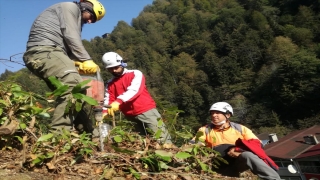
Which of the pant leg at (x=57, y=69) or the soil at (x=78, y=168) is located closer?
the soil at (x=78, y=168)

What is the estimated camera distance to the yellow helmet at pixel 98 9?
4.44 meters

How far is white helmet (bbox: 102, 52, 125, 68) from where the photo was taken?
4.94 metres

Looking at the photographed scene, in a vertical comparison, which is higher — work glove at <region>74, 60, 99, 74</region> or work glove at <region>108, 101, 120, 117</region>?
work glove at <region>74, 60, 99, 74</region>

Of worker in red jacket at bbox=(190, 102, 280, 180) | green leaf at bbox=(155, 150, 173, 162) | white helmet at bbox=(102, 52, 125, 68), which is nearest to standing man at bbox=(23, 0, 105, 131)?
white helmet at bbox=(102, 52, 125, 68)

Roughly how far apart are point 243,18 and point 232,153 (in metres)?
112

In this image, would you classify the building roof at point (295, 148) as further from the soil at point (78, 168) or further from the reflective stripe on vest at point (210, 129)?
the soil at point (78, 168)

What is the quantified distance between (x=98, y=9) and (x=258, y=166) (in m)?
2.93

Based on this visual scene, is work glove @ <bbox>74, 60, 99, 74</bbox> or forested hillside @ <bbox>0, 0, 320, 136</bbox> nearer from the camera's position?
work glove @ <bbox>74, 60, 99, 74</bbox>

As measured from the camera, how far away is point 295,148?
34.3m

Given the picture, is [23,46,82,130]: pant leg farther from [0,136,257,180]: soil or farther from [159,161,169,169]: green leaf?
[159,161,169,169]: green leaf

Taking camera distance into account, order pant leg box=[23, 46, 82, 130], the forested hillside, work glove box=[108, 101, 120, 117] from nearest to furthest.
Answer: pant leg box=[23, 46, 82, 130], work glove box=[108, 101, 120, 117], the forested hillside

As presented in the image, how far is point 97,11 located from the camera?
4457 mm

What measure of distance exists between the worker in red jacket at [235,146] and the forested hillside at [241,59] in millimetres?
50895

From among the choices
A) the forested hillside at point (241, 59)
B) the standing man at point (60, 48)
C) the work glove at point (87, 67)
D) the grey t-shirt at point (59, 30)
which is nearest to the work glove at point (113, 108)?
the standing man at point (60, 48)
